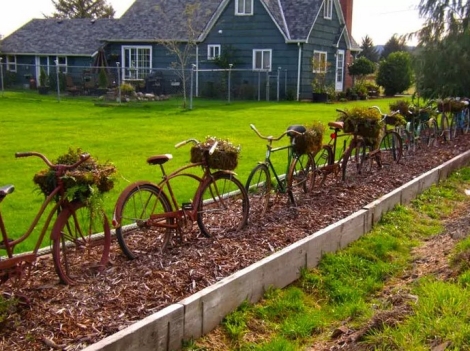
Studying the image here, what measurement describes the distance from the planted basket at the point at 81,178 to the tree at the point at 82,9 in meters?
69.2

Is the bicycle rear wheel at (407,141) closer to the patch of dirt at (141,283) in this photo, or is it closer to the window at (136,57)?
the patch of dirt at (141,283)

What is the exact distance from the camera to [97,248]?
17.7 ft

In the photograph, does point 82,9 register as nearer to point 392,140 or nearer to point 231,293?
point 392,140

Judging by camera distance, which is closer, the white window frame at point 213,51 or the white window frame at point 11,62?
the white window frame at point 213,51

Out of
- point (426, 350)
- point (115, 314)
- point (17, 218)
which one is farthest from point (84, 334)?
point (17, 218)

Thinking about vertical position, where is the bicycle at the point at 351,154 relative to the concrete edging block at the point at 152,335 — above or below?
above

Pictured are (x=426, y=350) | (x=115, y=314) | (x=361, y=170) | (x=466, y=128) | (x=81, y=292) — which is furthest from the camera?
(x=466, y=128)

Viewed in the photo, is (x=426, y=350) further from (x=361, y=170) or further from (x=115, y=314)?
(x=361, y=170)

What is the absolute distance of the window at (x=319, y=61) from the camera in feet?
103

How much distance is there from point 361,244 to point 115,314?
337cm

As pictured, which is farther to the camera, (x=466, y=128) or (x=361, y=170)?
(x=466, y=128)

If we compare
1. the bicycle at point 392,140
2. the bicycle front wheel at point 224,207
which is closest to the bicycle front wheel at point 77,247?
the bicycle front wheel at point 224,207

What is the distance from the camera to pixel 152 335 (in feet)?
12.7

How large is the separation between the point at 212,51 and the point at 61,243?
29077 mm
